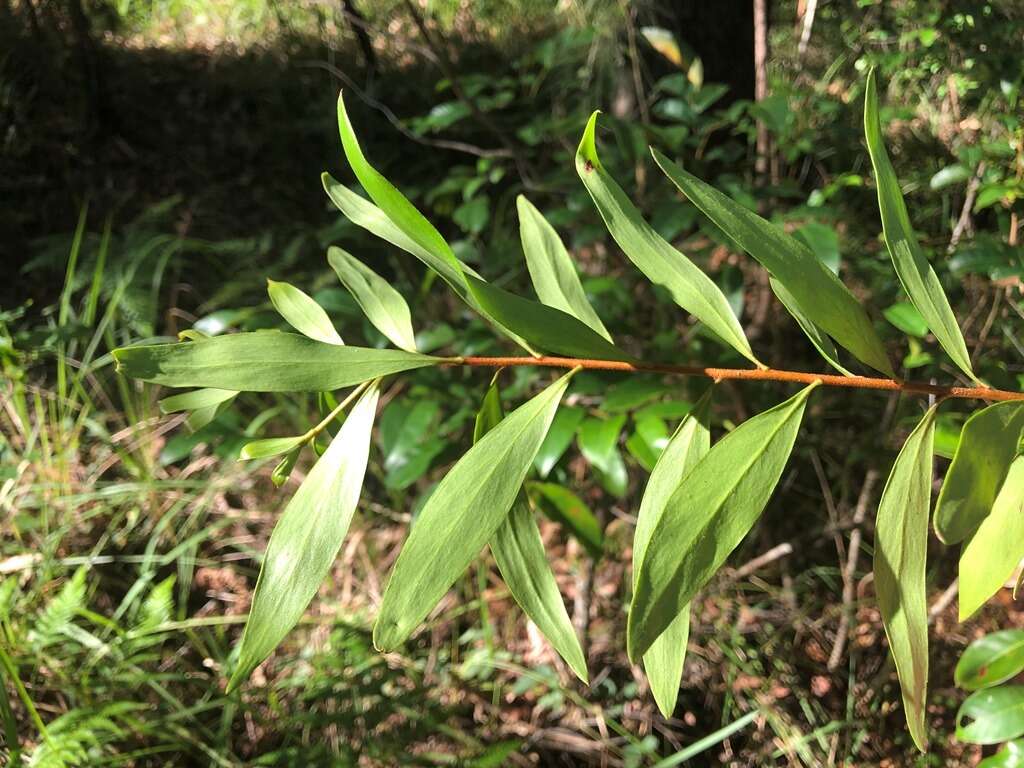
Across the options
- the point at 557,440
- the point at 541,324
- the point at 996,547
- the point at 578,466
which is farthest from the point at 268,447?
the point at 578,466

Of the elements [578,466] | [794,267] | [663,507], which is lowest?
[578,466]

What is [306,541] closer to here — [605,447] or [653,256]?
[653,256]

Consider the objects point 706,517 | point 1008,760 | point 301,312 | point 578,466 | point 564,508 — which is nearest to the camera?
point 706,517

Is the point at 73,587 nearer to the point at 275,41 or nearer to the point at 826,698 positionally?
the point at 826,698

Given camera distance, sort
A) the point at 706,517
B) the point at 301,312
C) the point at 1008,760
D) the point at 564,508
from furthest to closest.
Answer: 1. the point at 564,508
2. the point at 1008,760
3. the point at 301,312
4. the point at 706,517

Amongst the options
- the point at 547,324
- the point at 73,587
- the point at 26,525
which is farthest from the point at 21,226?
the point at 547,324

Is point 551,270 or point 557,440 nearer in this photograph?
point 551,270

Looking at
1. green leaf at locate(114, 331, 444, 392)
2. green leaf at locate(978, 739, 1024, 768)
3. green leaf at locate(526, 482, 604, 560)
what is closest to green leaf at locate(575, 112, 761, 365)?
green leaf at locate(114, 331, 444, 392)
